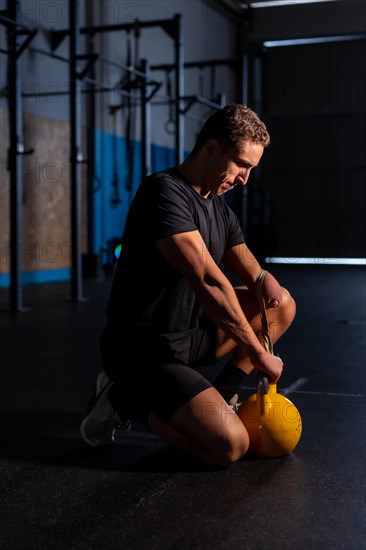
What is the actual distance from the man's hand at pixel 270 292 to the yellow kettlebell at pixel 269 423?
0.86 ft

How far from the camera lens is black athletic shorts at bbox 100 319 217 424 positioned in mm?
1812

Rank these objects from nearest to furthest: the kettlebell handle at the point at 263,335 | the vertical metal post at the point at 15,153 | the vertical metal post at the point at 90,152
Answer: the kettlebell handle at the point at 263,335, the vertical metal post at the point at 15,153, the vertical metal post at the point at 90,152

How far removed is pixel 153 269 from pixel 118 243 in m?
5.93

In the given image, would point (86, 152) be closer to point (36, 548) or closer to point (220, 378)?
point (220, 378)

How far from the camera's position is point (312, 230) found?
39.4ft

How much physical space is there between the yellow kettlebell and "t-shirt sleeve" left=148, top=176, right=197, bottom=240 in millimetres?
442

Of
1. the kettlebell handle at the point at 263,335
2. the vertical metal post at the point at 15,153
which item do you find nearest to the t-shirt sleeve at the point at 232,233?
the kettlebell handle at the point at 263,335

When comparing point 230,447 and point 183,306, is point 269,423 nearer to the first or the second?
point 230,447

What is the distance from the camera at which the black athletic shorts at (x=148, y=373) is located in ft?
5.94

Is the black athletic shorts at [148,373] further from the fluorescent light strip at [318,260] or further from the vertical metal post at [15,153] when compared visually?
the fluorescent light strip at [318,260]

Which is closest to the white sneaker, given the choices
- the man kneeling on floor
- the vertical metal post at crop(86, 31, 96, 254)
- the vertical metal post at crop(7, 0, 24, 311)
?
the man kneeling on floor

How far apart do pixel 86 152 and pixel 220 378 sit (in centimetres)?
630

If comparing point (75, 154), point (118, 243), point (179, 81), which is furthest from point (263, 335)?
point (118, 243)

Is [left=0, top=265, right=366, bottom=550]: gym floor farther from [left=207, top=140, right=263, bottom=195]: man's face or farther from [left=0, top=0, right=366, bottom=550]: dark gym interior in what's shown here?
[left=207, top=140, right=263, bottom=195]: man's face
